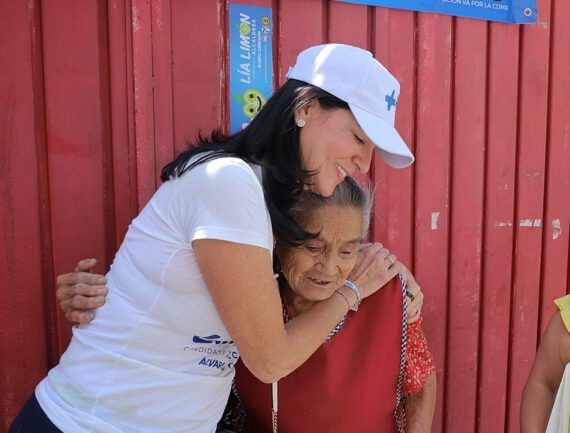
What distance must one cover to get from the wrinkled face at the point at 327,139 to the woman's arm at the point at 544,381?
0.92m

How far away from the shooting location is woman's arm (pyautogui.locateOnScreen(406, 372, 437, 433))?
6.86ft

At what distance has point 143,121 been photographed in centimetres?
207

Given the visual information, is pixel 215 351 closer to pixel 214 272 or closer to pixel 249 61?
pixel 214 272

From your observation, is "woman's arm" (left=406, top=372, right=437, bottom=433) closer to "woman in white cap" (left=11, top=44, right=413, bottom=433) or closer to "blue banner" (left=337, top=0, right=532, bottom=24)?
"woman in white cap" (left=11, top=44, right=413, bottom=433)

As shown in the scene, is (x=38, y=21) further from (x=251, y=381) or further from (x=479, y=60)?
(x=479, y=60)

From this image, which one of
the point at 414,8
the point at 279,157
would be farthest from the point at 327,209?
the point at 414,8

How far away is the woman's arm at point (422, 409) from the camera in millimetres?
2092

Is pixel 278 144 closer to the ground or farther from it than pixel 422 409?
farther from it

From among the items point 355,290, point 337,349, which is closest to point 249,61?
point 355,290

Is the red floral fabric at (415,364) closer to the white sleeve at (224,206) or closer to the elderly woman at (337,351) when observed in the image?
the elderly woman at (337,351)

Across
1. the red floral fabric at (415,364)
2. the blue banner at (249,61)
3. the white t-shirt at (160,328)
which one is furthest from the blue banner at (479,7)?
the white t-shirt at (160,328)

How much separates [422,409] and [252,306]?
1054mm

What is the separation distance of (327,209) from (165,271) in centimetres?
68

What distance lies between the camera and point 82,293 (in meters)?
1.56
